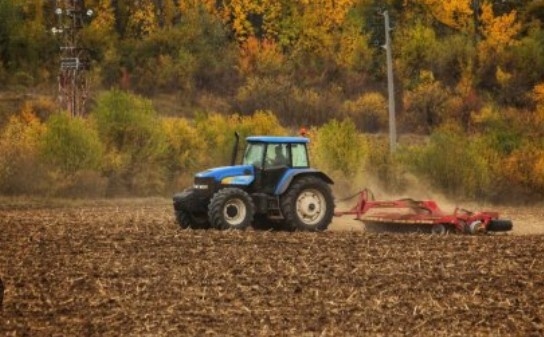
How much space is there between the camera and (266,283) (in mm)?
15141

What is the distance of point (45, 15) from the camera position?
71.1m

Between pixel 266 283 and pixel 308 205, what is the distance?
23.0 feet

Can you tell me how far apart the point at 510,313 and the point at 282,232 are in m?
9.19

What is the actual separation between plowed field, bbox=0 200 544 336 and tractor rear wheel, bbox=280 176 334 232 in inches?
22.6

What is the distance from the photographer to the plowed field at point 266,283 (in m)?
12.4

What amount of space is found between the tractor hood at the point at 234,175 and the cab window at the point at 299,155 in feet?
3.06

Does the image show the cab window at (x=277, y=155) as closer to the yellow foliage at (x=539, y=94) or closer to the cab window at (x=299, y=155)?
the cab window at (x=299, y=155)

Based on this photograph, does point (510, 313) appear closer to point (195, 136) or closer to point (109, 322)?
point (109, 322)

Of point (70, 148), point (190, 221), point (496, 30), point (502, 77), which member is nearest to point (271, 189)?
point (190, 221)

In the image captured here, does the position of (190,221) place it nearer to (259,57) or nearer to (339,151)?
(339,151)

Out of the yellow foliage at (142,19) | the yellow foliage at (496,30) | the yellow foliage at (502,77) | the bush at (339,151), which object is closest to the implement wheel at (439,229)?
the bush at (339,151)

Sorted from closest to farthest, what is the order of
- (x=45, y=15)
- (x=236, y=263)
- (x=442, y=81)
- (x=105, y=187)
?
(x=236, y=263)
(x=105, y=187)
(x=442, y=81)
(x=45, y=15)

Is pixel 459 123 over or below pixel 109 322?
over

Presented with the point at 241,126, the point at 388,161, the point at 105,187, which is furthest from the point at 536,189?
the point at 105,187
